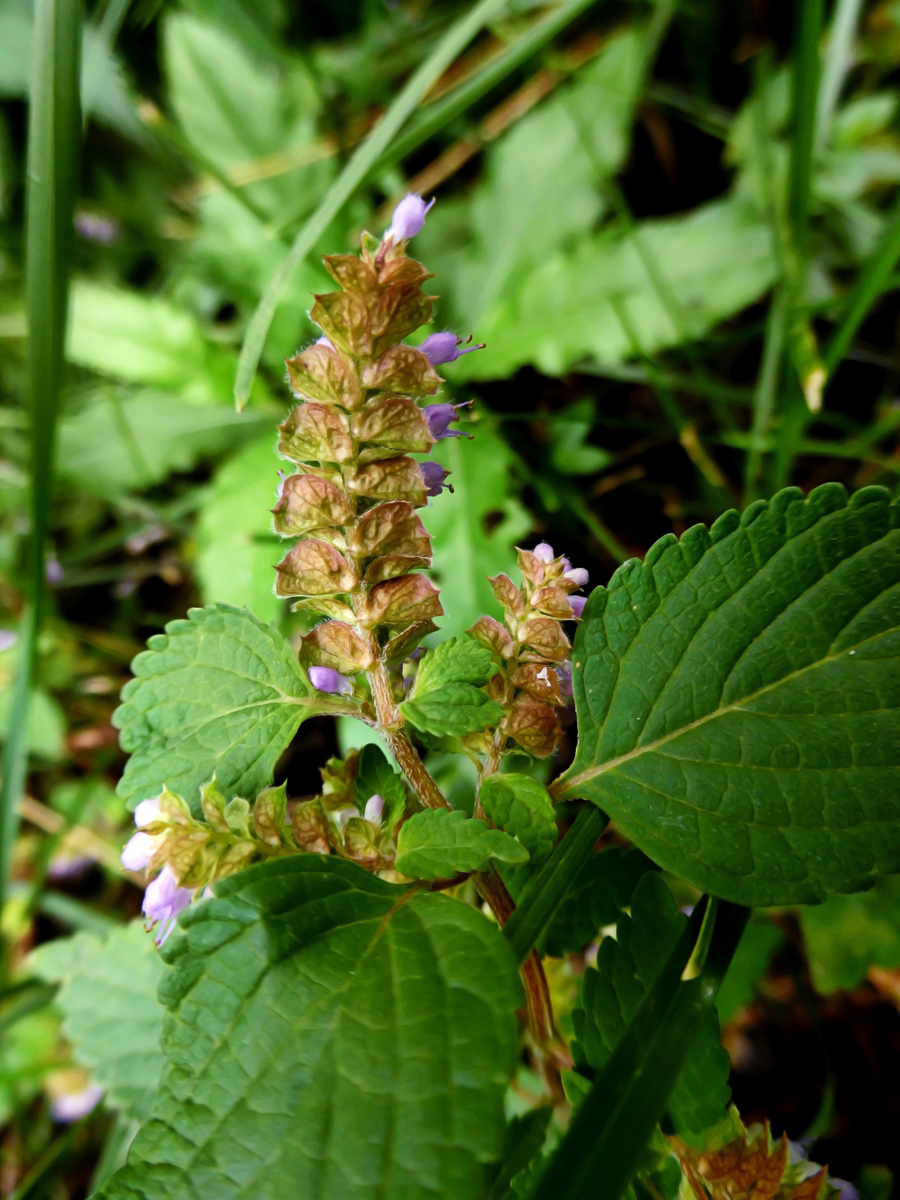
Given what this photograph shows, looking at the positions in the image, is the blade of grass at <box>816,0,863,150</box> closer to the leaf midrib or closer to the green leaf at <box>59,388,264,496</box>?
the leaf midrib

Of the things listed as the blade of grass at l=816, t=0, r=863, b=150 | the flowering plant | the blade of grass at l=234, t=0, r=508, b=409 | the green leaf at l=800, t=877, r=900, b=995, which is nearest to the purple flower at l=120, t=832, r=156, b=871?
the flowering plant

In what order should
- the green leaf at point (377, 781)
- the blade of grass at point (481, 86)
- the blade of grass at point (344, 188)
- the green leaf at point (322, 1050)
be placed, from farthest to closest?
the blade of grass at point (481, 86) → the blade of grass at point (344, 188) → the green leaf at point (377, 781) → the green leaf at point (322, 1050)

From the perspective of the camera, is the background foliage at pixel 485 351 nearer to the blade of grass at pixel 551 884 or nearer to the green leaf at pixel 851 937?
the green leaf at pixel 851 937

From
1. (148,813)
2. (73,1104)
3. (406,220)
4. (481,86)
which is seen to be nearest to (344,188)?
(481,86)

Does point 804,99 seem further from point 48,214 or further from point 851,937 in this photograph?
point 851,937

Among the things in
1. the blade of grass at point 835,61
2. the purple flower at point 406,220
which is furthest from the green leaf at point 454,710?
the blade of grass at point 835,61

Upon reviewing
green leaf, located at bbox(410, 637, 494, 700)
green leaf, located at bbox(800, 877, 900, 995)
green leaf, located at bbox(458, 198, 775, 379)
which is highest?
green leaf, located at bbox(458, 198, 775, 379)
